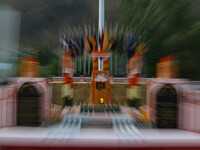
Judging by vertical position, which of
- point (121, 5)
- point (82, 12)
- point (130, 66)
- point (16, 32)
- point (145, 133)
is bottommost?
point (145, 133)

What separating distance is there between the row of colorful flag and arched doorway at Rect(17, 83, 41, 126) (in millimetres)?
1675

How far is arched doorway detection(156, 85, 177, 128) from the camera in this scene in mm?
1995

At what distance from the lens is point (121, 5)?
47.5 feet

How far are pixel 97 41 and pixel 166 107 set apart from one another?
2.48 m

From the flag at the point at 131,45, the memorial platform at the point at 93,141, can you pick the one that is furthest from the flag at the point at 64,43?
the memorial platform at the point at 93,141

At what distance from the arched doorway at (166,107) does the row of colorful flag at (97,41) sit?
1557mm

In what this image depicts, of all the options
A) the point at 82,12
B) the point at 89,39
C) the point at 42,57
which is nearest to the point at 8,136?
Result: the point at 89,39

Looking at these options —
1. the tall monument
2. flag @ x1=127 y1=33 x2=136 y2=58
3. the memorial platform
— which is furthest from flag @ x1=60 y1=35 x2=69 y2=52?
the memorial platform

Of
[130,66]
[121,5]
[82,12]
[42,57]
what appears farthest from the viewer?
[42,57]

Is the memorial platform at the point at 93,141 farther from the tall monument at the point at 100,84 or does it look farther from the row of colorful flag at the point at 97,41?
the row of colorful flag at the point at 97,41

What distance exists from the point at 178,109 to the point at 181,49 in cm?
739

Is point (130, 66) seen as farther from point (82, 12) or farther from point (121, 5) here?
point (121, 5)

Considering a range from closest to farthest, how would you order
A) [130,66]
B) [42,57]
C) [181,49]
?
1. [130,66]
2. [181,49]
3. [42,57]

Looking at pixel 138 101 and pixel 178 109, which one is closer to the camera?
pixel 178 109
